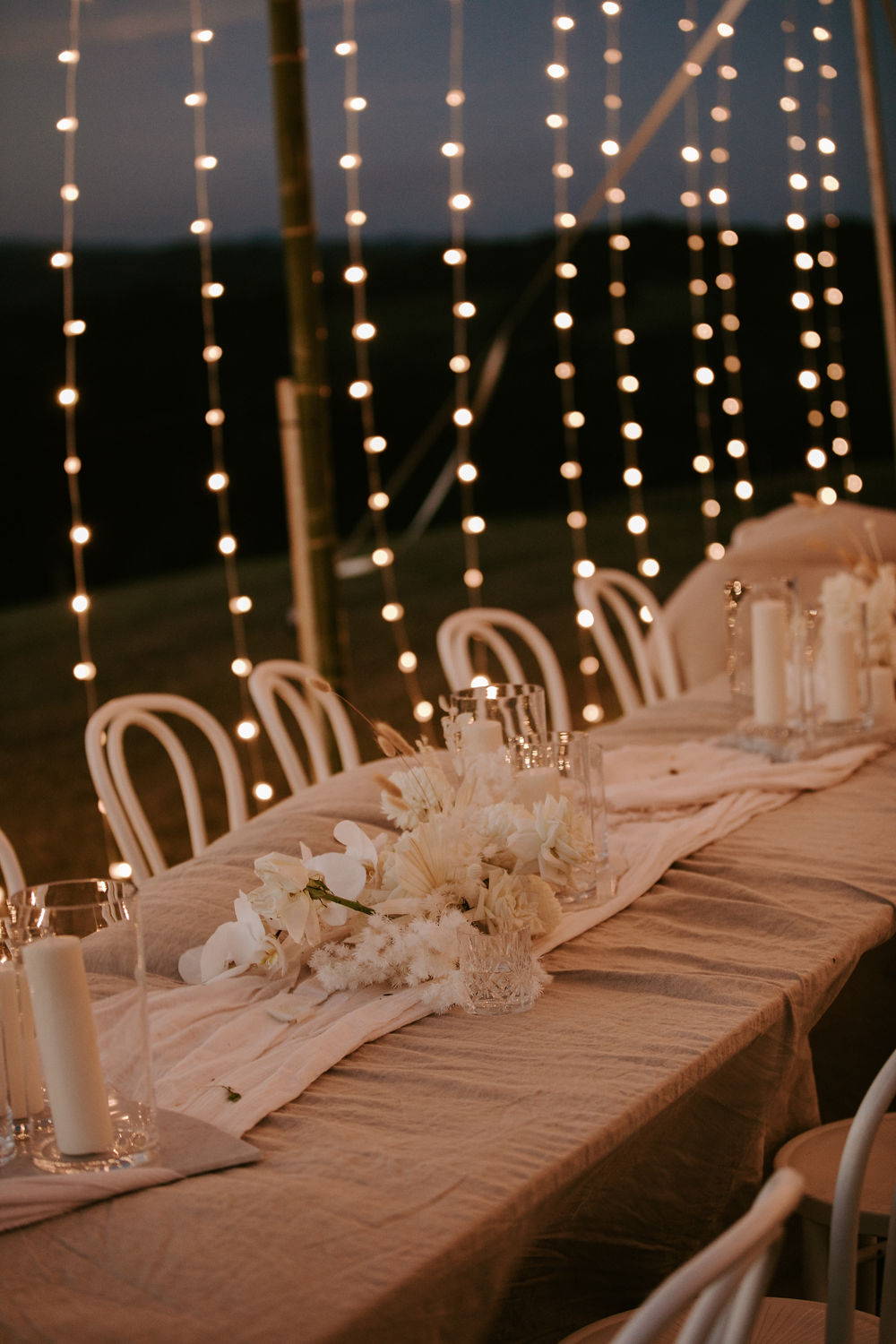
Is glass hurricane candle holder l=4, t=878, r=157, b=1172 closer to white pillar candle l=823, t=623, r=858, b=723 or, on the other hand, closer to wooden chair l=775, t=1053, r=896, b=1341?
wooden chair l=775, t=1053, r=896, b=1341

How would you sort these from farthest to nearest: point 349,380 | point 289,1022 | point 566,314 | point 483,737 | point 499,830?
point 349,380, point 566,314, point 483,737, point 499,830, point 289,1022

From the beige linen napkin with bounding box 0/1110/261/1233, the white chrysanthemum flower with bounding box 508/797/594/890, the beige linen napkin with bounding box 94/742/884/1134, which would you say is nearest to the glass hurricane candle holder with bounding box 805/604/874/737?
the beige linen napkin with bounding box 94/742/884/1134

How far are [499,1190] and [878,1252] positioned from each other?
734mm

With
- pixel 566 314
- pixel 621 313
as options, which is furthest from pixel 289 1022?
pixel 621 313

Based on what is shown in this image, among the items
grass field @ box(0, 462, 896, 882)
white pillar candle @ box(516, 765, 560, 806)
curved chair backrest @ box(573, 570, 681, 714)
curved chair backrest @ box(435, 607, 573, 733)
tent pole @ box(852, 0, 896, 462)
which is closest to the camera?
white pillar candle @ box(516, 765, 560, 806)

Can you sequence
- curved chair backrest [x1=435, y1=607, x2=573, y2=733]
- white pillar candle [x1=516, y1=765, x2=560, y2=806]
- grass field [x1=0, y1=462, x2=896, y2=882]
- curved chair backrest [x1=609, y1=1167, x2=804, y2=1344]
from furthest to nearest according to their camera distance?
1. grass field [x1=0, y1=462, x2=896, y2=882]
2. curved chair backrest [x1=435, y1=607, x2=573, y2=733]
3. white pillar candle [x1=516, y1=765, x2=560, y2=806]
4. curved chair backrest [x1=609, y1=1167, x2=804, y2=1344]

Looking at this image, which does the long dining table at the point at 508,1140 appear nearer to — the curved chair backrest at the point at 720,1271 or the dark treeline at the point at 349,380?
the curved chair backrest at the point at 720,1271

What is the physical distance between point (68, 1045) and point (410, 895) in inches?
19.3

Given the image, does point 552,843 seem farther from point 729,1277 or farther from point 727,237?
point 727,237

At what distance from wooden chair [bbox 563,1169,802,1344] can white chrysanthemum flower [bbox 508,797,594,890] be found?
703mm

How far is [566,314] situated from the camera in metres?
4.07

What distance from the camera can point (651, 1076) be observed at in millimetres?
1366

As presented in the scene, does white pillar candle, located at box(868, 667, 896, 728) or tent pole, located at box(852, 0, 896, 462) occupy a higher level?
tent pole, located at box(852, 0, 896, 462)

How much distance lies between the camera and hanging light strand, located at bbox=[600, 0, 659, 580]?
497 centimetres
